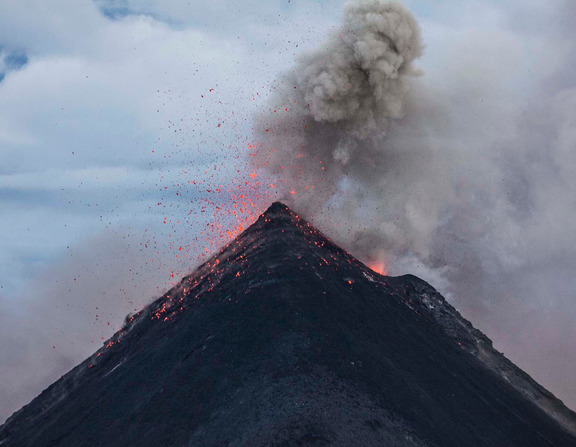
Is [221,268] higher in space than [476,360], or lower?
lower

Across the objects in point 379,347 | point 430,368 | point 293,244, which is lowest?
point 379,347

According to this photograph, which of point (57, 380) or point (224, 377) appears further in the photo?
point (57, 380)

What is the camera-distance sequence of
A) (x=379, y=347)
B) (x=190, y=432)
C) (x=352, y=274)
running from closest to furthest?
(x=190, y=432) < (x=379, y=347) < (x=352, y=274)

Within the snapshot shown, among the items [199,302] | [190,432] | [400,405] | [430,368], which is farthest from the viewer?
[199,302]

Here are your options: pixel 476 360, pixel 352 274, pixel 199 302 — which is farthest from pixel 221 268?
pixel 476 360

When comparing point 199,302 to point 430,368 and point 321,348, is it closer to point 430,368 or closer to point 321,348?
point 321,348

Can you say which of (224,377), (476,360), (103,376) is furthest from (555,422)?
(103,376)

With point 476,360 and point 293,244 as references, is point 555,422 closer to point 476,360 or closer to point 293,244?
point 476,360
